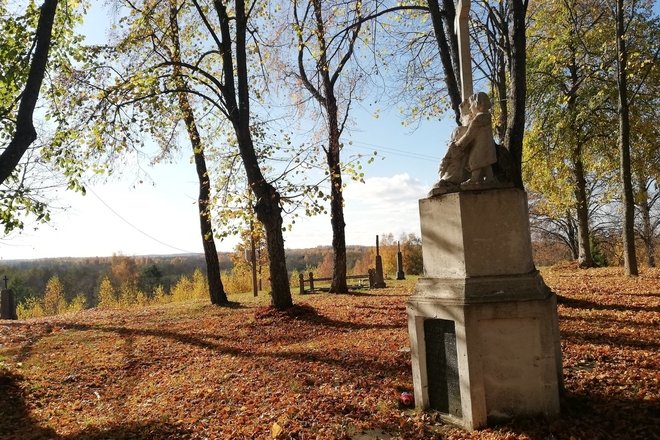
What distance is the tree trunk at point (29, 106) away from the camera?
6110 millimetres

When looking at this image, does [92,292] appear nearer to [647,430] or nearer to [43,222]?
[43,222]

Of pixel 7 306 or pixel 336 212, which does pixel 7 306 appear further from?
pixel 336 212

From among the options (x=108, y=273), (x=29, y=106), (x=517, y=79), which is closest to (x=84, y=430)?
(x=29, y=106)

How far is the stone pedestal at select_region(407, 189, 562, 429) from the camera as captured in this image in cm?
430

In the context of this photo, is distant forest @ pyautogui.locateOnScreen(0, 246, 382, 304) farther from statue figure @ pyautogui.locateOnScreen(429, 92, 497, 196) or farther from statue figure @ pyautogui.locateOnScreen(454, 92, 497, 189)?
statue figure @ pyautogui.locateOnScreen(454, 92, 497, 189)

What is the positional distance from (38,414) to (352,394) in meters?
4.29

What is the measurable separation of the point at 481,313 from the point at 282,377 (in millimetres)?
3462

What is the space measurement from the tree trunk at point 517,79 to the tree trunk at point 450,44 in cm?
104

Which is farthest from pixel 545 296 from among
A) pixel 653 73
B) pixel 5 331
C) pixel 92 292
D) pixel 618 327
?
pixel 92 292

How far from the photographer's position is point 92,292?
74.2m

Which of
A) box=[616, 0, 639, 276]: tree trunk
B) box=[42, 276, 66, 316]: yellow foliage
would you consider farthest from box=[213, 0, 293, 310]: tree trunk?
box=[42, 276, 66, 316]: yellow foliage

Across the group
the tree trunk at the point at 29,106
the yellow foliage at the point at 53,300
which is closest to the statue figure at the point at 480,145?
the tree trunk at the point at 29,106

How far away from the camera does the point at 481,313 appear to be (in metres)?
4.31

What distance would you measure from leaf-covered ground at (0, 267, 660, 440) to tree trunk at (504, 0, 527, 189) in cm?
360
